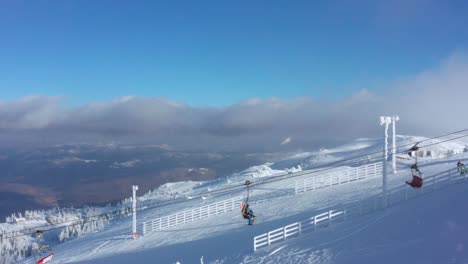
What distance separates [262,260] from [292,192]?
18962mm

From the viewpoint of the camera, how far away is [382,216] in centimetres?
1956

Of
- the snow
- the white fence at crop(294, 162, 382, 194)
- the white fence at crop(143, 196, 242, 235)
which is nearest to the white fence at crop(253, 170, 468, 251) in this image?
the snow

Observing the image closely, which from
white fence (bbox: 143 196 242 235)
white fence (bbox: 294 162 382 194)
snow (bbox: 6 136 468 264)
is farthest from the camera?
white fence (bbox: 294 162 382 194)

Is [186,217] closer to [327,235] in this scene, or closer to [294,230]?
[294,230]

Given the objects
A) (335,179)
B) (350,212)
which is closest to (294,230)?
(350,212)

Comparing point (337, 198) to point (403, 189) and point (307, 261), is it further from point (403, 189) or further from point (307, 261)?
point (307, 261)

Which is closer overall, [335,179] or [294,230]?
[294,230]

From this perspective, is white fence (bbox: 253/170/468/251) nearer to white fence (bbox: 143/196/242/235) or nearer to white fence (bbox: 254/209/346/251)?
white fence (bbox: 254/209/346/251)

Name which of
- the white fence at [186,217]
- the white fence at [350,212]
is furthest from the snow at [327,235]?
the white fence at [186,217]

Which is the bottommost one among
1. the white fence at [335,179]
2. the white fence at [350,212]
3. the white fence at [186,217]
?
the white fence at [186,217]

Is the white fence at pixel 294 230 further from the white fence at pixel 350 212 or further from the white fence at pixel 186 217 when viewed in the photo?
the white fence at pixel 186 217

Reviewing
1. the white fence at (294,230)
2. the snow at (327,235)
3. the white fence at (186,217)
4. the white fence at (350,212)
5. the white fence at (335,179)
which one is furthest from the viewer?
the white fence at (335,179)

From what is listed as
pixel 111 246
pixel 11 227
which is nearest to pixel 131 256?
pixel 111 246

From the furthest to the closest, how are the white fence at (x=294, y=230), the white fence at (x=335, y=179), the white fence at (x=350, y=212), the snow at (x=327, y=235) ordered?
1. the white fence at (x=335, y=179)
2. the white fence at (x=350, y=212)
3. the white fence at (x=294, y=230)
4. the snow at (x=327, y=235)
